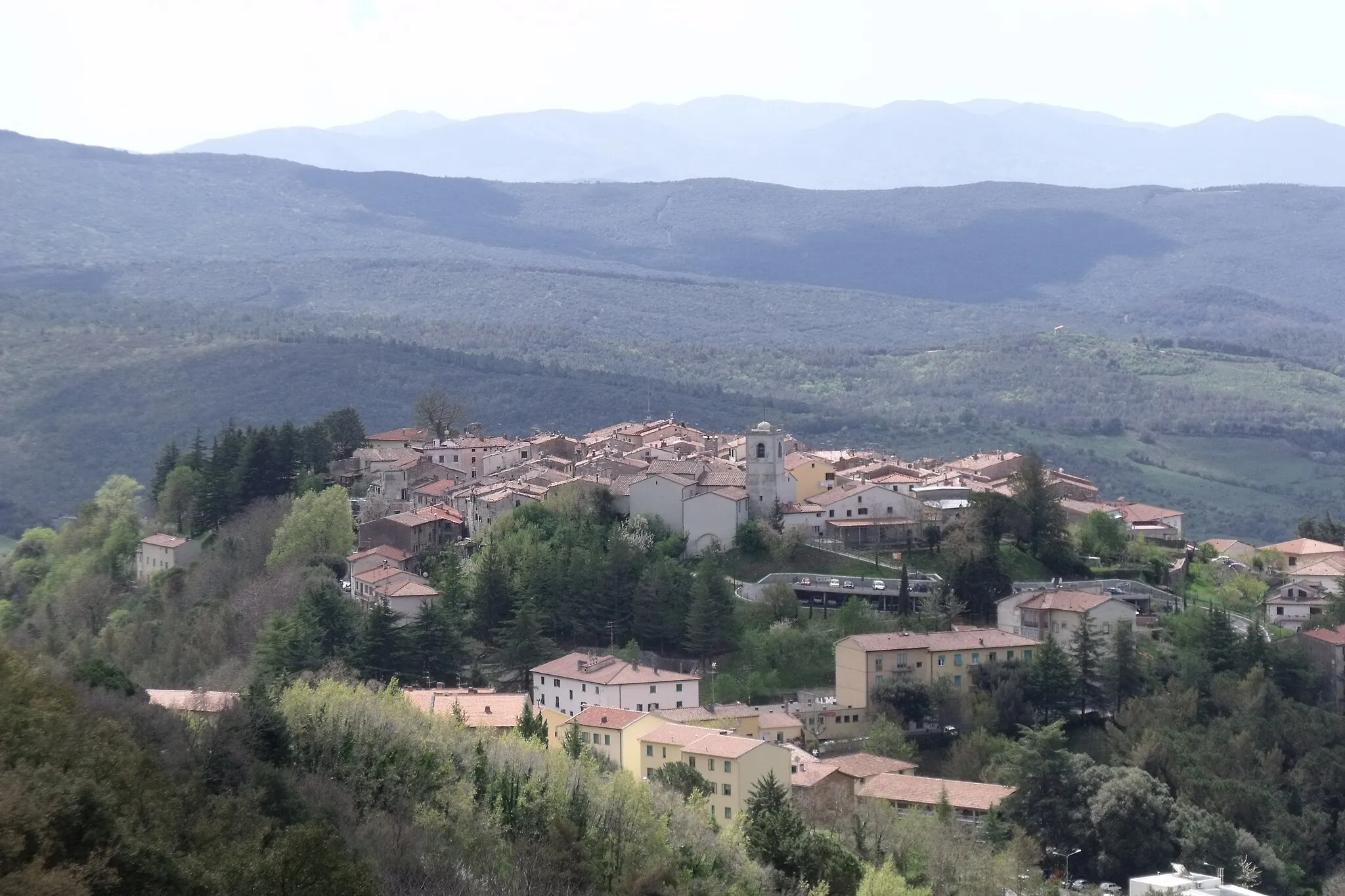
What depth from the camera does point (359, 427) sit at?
70.8 metres

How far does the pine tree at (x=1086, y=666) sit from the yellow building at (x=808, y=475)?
10.5 metres

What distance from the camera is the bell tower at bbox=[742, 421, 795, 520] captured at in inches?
2275

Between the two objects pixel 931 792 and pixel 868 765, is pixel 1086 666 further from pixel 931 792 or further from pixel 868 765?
pixel 931 792

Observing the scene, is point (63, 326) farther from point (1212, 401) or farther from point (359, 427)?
point (359, 427)

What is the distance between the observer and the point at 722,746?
1647 inches

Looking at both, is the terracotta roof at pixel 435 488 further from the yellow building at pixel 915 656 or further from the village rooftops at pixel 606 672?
the yellow building at pixel 915 656

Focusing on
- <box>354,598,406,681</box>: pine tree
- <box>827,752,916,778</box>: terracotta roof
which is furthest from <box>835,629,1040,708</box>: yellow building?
<box>354,598,406,681</box>: pine tree

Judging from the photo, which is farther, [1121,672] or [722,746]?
[1121,672]

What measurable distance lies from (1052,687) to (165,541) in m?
26.6

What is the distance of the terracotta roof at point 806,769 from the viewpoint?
Result: 4347cm

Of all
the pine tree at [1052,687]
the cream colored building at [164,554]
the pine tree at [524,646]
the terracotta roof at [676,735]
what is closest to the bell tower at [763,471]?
the pine tree at [524,646]

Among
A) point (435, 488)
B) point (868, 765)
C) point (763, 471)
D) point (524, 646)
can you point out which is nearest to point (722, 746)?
point (868, 765)

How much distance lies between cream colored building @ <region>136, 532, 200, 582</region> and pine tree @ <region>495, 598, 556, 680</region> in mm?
14940

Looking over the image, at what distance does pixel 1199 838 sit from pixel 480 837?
62.0 ft
